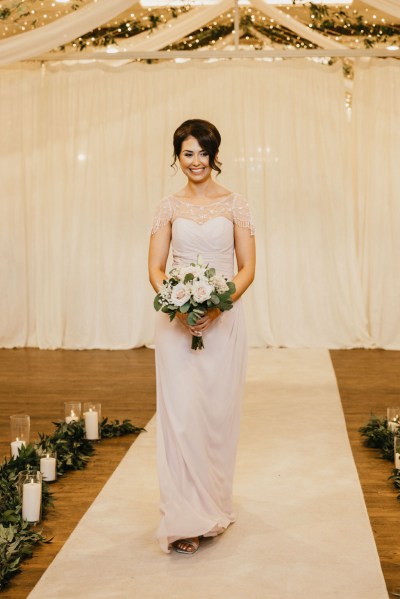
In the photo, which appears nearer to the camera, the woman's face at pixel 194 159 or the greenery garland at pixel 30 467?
the greenery garland at pixel 30 467

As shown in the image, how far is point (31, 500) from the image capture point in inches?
142

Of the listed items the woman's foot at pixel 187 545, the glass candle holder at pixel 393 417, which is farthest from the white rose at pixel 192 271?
the glass candle holder at pixel 393 417

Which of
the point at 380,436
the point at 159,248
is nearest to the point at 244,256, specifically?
the point at 159,248

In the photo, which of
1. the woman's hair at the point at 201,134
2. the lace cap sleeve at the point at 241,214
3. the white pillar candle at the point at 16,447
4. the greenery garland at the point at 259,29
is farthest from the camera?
the greenery garland at the point at 259,29

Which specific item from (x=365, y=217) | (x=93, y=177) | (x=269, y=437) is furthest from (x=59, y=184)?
(x=269, y=437)

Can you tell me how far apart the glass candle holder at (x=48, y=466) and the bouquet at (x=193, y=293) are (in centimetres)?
129

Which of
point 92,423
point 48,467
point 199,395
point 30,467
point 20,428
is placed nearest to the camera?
point 199,395

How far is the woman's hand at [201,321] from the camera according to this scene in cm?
339

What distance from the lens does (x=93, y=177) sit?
9078 mm

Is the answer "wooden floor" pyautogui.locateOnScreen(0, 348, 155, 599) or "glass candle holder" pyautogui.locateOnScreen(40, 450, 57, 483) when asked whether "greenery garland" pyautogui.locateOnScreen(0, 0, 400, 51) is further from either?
"glass candle holder" pyautogui.locateOnScreen(40, 450, 57, 483)

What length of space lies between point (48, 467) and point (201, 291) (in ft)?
4.90

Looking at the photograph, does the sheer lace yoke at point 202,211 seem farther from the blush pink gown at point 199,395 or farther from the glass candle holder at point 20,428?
the glass candle holder at point 20,428

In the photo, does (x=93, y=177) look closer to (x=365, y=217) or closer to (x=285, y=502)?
(x=365, y=217)

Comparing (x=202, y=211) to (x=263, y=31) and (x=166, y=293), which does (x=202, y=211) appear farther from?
(x=263, y=31)
